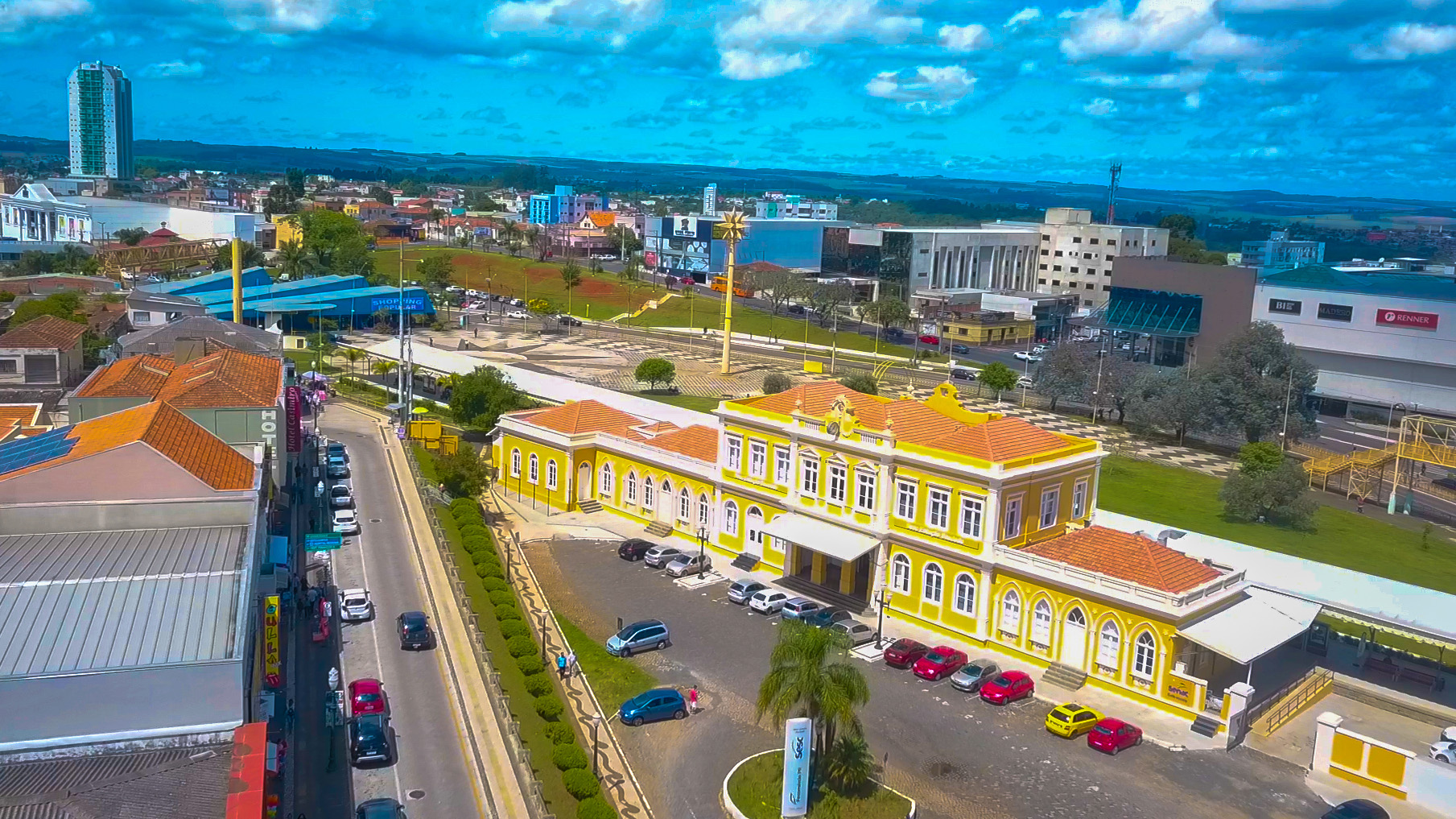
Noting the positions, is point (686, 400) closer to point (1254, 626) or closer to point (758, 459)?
point (758, 459)

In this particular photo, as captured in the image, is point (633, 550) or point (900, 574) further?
point (633, 550)

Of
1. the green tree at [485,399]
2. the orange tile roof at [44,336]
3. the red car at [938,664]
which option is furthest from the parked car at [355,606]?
the orange tile roof at [44,336]

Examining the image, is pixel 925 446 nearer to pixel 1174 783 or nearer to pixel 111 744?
pixel 1174 783

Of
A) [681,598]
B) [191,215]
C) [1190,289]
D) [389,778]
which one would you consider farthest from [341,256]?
[389,778]

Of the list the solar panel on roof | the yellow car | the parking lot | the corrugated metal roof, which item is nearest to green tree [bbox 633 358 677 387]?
the parking lot

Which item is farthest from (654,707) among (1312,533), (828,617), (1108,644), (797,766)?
(1312,533)

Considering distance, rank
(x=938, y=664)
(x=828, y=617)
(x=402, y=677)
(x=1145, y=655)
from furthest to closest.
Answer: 1. (x=828, y=617)
2. (x=938, y=664)
3. (x=1145, y=655)
4. (x=402, y=677)

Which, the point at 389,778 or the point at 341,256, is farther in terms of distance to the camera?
the point at 341,256
